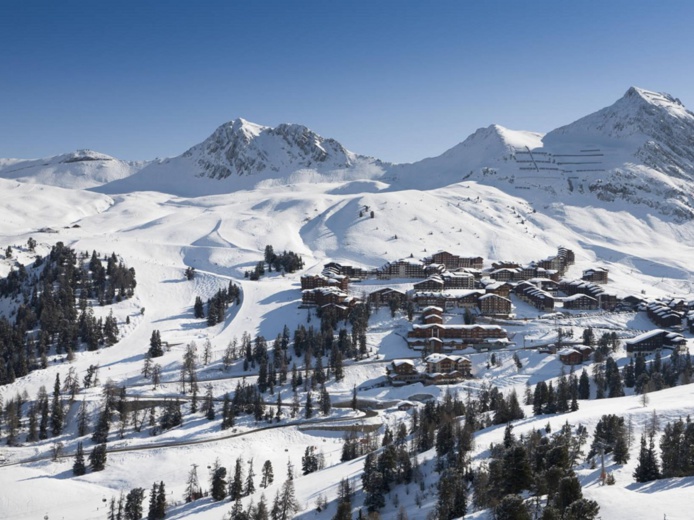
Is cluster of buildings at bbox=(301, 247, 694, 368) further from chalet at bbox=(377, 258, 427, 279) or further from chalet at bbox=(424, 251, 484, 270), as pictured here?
chalet at bbox=(424, 251, 484, 270)

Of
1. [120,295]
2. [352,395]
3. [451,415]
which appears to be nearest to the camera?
[451,415]

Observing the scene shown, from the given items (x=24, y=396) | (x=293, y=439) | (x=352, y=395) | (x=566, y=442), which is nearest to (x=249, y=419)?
(x=293, y=439)

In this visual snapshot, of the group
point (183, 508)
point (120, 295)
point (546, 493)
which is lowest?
point (183, 508)

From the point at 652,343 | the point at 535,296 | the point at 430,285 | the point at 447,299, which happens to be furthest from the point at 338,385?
the point at 535,296

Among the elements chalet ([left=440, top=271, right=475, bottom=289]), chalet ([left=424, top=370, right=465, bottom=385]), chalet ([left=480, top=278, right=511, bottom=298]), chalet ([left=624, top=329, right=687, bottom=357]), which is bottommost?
chalet ([left=424, top=370, right=465, bottom=385])

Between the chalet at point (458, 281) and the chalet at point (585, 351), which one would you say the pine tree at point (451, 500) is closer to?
the chalet at point (585, 351)

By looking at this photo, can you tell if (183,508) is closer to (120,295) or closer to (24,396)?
(24,396)

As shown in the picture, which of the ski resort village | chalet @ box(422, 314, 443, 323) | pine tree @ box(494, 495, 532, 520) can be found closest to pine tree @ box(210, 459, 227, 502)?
the ski resort village
